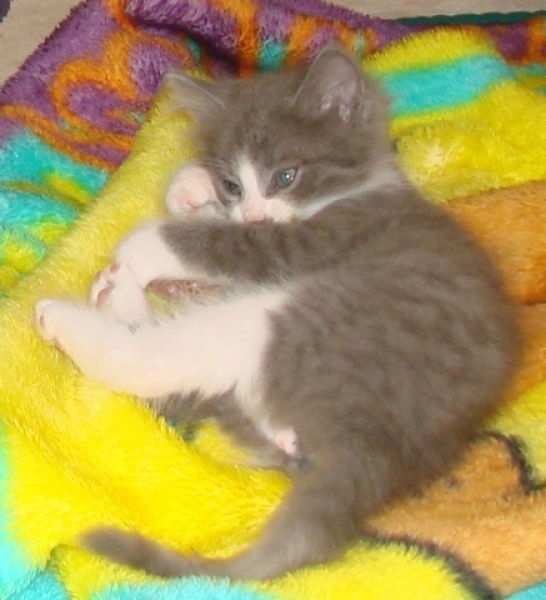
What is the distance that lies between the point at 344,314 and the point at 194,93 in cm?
76

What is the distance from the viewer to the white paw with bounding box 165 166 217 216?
207cm

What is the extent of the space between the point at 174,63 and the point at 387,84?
598mm

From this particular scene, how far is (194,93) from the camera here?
6.84 feet

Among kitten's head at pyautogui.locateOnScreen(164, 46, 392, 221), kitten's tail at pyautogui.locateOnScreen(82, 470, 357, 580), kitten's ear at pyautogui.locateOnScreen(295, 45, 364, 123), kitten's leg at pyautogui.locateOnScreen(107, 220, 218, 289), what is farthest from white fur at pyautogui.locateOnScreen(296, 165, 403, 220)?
kitten's tail at pyautogui.locateOnScreen(82, 470, 357, 580)

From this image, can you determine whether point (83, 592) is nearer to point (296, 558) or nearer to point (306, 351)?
point (296, 558)

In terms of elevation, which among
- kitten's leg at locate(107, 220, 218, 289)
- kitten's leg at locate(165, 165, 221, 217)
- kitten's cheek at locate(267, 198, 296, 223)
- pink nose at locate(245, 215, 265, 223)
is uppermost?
kitten's leg at locate(107, 220, 218, 289)

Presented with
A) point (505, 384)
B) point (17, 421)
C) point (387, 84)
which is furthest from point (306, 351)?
point (387, 84)

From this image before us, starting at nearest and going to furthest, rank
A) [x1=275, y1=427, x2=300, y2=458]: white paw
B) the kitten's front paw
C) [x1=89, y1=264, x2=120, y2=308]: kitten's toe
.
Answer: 1. [x1=275, y1=427, x2=300, y2=458]: white paw
2. the kitten's front paw
3. [x1=89, y1=264, x2=120, y2=308]: kitten's toe

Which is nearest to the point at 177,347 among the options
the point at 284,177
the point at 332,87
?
the point at 284,177

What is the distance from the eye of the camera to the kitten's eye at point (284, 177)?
199 cm

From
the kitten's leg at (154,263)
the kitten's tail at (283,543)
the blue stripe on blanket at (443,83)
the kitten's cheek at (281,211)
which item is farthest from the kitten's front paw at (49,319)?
the blue stripe on blanket at (443,83)

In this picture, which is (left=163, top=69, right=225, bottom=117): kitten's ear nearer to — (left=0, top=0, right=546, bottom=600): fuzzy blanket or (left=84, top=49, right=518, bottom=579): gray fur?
(left=84, top=49, right=518, bottom=579): gray fur

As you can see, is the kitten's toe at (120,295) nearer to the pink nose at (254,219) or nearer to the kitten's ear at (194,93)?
the pink nose at (254,219)

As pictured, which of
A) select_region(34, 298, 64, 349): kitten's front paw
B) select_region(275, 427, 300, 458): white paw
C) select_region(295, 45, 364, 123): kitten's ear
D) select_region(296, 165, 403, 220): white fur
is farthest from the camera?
select_region(296, 165, 403, 220): white fur
